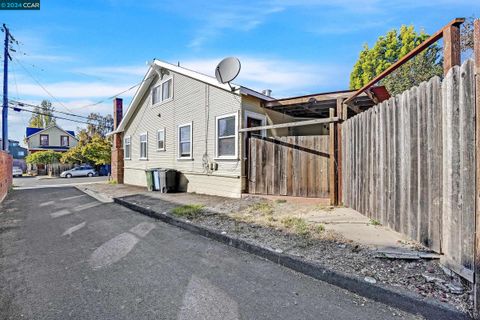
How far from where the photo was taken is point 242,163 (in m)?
8.55

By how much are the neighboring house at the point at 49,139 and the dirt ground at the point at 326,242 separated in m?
43.8

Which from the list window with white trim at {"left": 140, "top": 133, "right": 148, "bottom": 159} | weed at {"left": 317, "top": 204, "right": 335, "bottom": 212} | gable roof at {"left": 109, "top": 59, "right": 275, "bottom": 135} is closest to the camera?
weed at {"left": 317, "top": 204, "right": 335, "bottom": 212}

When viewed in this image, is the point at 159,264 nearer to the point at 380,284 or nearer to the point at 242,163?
the point at 380,284

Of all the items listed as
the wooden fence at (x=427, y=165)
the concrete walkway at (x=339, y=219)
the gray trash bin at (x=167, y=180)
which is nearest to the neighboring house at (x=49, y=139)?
the gray trash bin at (x=167, y=180)

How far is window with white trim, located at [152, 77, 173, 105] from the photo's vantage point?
12578 mm

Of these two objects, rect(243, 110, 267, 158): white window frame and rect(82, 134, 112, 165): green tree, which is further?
rect(82, 134, 112, 165): green tree

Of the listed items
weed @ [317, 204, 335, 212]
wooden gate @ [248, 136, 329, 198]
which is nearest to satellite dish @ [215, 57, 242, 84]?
wooden gate @ [248, 136, 329, 198]

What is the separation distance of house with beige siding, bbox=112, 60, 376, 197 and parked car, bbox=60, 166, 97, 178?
1913 cm

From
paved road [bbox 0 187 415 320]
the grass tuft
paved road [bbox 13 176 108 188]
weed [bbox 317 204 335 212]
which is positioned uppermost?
weed [bbox 317 204 335 212]

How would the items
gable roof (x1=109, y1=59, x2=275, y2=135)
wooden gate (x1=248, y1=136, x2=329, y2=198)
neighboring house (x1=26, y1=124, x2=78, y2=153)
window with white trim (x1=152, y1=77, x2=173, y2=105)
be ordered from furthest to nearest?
neighboring house (x1=26, y1=124, x2=78, y2=153) → window with white trim (x1=152, y1=77, x2=173, y2=105) → gable roof (x1=109, y1=59, x2=275, y2=135) → wooden gate (x1=248, y1=136, x2=329, y2=198)

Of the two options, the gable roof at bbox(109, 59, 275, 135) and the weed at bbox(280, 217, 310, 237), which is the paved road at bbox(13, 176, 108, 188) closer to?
the gable roof at bbox(109, 59, 275, 135)

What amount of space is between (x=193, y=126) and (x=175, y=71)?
2.81m

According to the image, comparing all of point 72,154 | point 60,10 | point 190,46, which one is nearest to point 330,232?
point 190,46

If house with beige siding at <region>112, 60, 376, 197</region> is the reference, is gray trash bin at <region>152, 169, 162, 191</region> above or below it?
below
